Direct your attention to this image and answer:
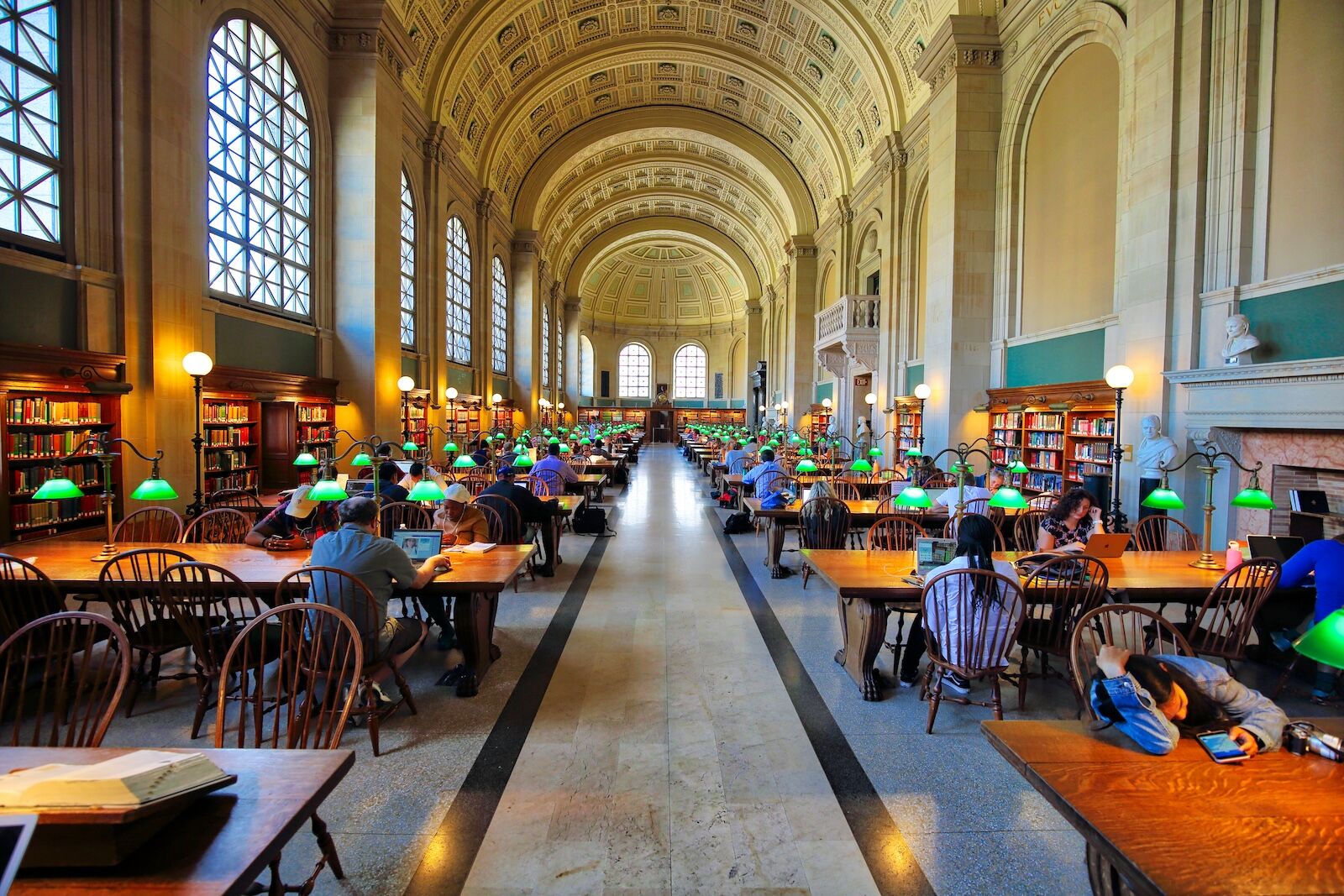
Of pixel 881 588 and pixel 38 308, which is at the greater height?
pixel 38 308

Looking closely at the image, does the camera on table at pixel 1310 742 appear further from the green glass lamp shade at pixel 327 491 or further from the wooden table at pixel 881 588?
the green glass lamp shade at pixel 327 491

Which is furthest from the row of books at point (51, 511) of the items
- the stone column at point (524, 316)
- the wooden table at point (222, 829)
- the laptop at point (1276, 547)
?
the stone column at point (524, 316)

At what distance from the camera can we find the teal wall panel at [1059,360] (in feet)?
29.2

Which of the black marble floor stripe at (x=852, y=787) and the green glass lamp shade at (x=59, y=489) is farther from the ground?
the green glass lamp shade at (x=59, y=489)

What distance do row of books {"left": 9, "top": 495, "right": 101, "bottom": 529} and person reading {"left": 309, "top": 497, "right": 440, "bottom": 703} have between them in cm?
472

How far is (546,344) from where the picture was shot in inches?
1201

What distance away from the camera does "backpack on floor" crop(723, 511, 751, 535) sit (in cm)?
983

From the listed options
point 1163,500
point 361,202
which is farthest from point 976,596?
point 361,202

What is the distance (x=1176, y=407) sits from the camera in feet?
23.8

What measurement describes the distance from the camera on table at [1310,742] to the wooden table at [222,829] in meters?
2.86

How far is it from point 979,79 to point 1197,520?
28.6 ft

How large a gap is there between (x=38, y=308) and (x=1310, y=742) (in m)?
9.13

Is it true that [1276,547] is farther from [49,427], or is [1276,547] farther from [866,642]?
[49,427]

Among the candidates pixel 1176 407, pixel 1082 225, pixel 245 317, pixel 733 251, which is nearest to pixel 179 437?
pixel 245 317
